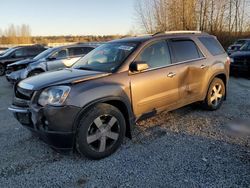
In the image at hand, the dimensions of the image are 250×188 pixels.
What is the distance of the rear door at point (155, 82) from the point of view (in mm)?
4289

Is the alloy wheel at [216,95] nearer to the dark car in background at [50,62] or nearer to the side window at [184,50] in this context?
the side window at [184,50]

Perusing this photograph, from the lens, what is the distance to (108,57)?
477cm

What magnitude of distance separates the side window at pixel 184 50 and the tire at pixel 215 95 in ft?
2.75

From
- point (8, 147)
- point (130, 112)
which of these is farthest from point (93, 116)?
point (8, 147)

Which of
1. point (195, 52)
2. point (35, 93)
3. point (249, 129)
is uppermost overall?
point (195, 52)

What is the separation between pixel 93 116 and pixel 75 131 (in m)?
0.32

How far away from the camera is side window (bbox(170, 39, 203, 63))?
5.02 meters

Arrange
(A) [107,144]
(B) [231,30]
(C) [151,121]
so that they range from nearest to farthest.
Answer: (A) [107,144] → (C) [151,121] → (B) [231,30]

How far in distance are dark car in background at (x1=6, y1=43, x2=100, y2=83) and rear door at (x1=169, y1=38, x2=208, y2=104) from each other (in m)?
5.09

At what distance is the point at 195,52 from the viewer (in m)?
5.48

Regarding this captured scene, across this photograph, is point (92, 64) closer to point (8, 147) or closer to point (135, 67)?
point (135, 67)

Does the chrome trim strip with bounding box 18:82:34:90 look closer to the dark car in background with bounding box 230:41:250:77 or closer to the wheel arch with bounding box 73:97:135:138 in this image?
the wheel arch with bounding box 73:97:135:138

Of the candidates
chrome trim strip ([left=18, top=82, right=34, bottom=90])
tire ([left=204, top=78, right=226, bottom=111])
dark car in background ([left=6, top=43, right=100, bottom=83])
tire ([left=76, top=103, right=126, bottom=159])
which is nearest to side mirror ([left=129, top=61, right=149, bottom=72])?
tire ([left=76, top=103, right=126, bottom=159])

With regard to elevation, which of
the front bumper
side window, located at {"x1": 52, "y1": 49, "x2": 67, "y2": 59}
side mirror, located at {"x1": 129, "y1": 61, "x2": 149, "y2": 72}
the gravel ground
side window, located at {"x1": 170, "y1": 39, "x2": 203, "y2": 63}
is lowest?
the gravel ground
